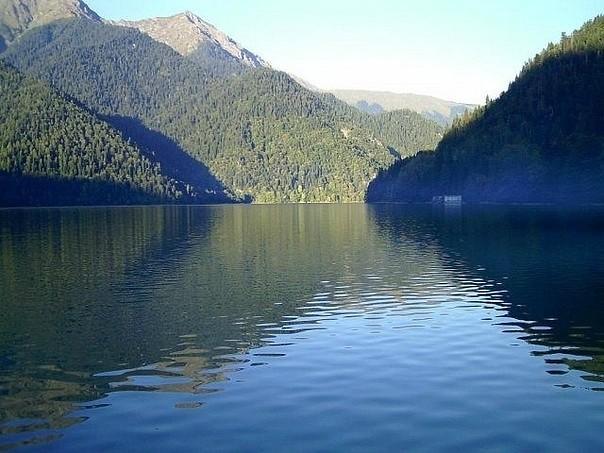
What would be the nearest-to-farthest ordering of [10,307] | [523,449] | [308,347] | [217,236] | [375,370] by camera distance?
[523,449] → [375,370] → [308,347] → [10,307] → [217,236]

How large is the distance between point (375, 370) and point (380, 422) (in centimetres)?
755

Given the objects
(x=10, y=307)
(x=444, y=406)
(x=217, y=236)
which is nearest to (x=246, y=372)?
(x=444, y=406)

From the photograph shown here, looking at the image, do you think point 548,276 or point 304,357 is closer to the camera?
point 304,357

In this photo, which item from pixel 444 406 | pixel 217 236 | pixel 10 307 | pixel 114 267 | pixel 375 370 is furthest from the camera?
pixel 217 236

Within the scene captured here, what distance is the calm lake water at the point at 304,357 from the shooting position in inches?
974

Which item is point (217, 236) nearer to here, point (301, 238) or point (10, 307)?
point (301, 238)

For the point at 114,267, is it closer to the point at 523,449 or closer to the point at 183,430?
the point at 183,430

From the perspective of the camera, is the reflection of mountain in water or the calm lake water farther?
the reflection of mountain in water

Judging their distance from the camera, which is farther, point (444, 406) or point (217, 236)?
point (217, 236)

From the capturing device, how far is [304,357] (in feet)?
117

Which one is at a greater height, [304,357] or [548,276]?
[548,276]

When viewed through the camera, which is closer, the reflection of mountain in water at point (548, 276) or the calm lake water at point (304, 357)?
the calm lake water at point (304, 357)

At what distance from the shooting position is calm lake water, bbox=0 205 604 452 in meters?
24.7

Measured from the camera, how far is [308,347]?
38125mm
